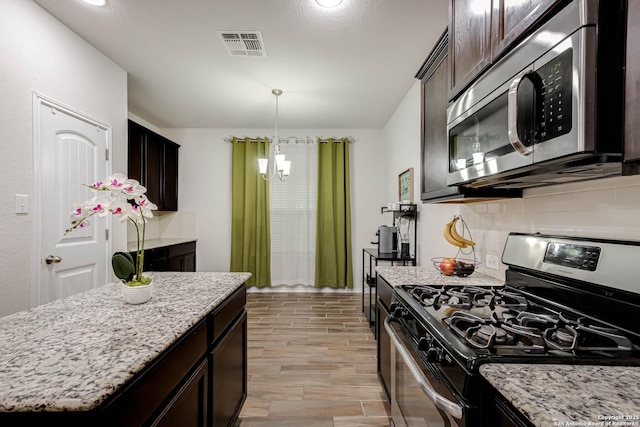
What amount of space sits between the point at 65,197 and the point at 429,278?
2.68 meters

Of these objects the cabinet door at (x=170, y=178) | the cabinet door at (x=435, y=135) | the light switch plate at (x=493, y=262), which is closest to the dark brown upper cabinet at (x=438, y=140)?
the cabinet door at (x=435, y=135)

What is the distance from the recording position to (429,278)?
6.21 ft

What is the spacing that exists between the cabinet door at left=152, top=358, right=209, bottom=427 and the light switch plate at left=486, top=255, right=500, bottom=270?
5.32ft

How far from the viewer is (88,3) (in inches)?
80.0

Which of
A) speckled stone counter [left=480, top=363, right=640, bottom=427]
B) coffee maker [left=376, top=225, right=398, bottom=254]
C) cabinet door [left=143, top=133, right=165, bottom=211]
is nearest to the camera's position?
speckled stone counter [left=480, top=363, right=640, bottom=427]

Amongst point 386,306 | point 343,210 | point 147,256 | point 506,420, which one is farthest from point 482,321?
point 343,210

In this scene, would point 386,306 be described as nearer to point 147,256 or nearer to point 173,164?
point 147,256

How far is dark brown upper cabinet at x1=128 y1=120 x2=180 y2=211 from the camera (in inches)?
139

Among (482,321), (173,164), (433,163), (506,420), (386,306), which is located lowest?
(386,306)

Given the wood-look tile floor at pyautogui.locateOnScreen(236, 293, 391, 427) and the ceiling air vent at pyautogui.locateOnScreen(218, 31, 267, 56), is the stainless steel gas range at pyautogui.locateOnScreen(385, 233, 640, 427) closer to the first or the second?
the wood-look tile floor at pyautogui.locateOnScreen(236, 293, 391, 427)

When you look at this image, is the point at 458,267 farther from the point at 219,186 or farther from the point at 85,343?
the point at 219,186

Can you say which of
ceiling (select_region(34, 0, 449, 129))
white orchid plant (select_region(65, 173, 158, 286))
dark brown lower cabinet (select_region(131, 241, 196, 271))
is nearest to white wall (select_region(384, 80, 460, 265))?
ceiling (select_region(34, 0, 449, 129))

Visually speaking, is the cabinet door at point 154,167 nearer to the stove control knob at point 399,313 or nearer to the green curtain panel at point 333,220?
the green curtain panel at point 333,220

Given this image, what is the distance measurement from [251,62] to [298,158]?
217cm
